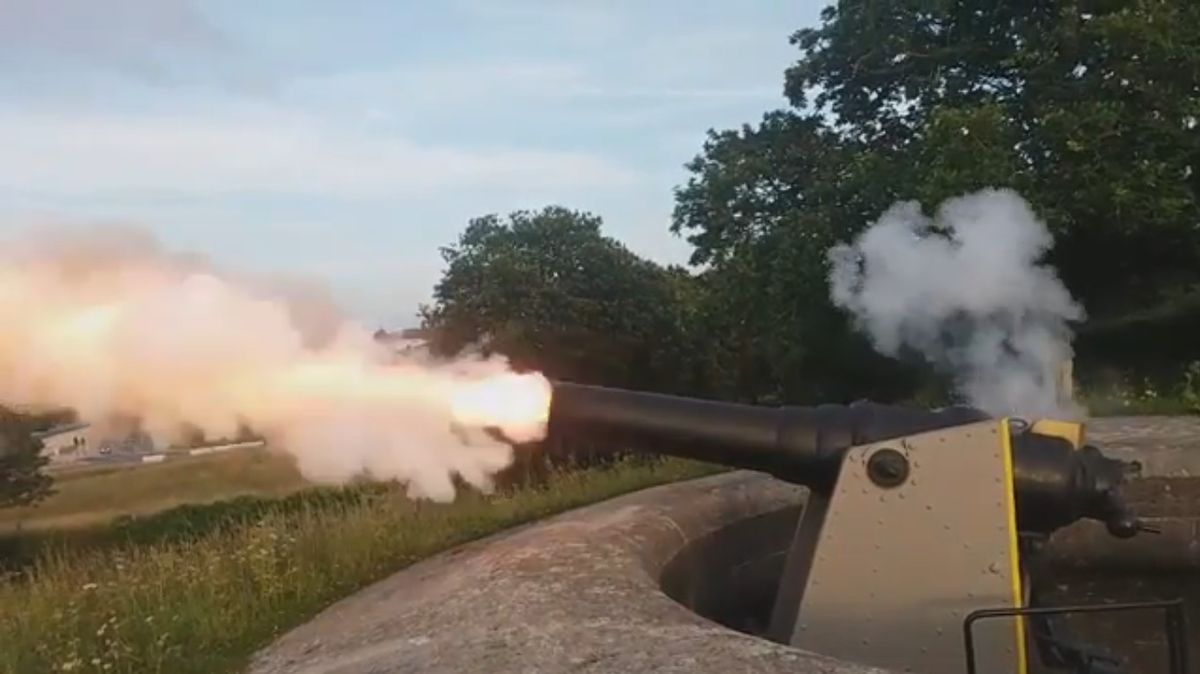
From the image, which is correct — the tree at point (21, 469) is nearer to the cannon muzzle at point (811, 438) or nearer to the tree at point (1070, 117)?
the cannon muzzle at point (811, 438)

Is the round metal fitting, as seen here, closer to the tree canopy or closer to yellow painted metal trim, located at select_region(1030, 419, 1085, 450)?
yellow painted metal trim, located at select_region(1030, 419, 1085, 450)

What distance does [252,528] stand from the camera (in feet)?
26.6

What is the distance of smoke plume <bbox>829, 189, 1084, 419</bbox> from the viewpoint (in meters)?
9.68

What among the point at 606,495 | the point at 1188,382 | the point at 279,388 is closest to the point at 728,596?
the point at 606,495

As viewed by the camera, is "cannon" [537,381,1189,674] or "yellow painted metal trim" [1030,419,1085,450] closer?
"cannon" [537,381,1189,674]

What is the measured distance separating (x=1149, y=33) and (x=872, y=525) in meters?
9.62

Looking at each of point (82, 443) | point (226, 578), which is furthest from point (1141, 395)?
point (82, 443)

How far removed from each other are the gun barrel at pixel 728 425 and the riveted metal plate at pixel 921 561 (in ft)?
0.79

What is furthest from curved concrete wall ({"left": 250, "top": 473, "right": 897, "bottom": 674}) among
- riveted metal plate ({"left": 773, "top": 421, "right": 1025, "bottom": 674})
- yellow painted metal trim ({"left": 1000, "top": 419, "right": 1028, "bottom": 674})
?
yellow painted metal trim ({"left": 1000, "top": 419, "right": 1028, "bottom": 674})

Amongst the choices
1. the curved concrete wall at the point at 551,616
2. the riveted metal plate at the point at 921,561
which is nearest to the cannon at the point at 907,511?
the riveted metal plate at the point at 921,561

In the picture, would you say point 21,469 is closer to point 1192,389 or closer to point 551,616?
point 551,616

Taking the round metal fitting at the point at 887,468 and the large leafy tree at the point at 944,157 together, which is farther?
the large leafy tree at the point at 944,157

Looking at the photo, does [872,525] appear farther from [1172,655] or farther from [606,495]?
[606,495]

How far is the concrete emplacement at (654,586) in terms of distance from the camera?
439 cm
